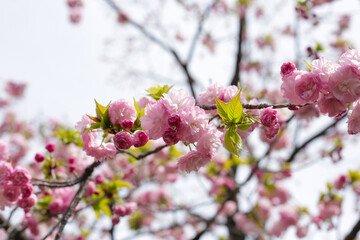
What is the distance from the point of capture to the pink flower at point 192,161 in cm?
132

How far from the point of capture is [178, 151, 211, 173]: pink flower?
1.32 metres

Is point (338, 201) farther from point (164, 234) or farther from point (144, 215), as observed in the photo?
point (164, 234)

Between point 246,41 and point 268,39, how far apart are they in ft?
2.12

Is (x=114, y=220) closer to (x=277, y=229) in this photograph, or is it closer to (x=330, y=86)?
(x=330, y=86)

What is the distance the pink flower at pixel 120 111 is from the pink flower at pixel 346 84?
0.83 metres

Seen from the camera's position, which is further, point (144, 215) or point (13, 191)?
point (144, 215)

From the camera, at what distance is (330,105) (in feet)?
4.08

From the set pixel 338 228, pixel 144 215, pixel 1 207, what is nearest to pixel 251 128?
pixel 1 207

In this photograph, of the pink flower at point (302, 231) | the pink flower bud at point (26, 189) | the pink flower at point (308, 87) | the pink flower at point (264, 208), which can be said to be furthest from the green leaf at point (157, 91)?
the pink flower at point (264, 208)

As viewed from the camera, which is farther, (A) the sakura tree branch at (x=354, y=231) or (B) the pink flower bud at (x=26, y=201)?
(A) the sakura tree branch at (x=354, y=231)

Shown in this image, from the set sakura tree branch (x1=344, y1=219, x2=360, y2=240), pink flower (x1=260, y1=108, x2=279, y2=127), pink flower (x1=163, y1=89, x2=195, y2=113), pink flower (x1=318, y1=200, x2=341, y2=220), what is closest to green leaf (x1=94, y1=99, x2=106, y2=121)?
pink flower (x1=163, y1=89, x2=195, y2=113)

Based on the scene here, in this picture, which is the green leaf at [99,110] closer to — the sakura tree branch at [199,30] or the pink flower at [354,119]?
the pink flower at [354,119]

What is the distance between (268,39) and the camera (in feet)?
25.0

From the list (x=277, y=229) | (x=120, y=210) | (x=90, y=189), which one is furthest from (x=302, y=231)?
(x=90, y=189)
